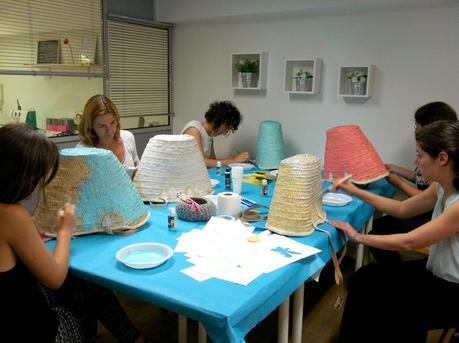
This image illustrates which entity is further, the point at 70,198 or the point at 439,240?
the point at 70,198

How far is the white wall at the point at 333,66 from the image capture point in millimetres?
2975

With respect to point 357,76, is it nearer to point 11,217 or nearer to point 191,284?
point 191,284

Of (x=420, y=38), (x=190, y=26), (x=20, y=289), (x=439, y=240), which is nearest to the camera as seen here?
(x=20, y=289)

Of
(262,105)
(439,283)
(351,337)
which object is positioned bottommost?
(351,337)

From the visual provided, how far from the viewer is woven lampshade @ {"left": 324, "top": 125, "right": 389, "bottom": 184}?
2.49 meters

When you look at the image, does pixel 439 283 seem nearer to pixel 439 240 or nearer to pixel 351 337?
pixel 439 240

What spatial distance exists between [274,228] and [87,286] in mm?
809

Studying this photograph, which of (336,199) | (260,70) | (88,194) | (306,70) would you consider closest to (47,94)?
(260,70)

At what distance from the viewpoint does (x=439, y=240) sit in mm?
1543

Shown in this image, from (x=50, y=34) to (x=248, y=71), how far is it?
1665 millimetres

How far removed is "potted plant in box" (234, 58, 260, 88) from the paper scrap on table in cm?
215

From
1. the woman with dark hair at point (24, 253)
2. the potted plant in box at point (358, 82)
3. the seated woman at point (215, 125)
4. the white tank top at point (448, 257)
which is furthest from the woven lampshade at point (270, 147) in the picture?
the woman with dark hair at point (24, 253)

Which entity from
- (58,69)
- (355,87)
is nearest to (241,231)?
(355,87)

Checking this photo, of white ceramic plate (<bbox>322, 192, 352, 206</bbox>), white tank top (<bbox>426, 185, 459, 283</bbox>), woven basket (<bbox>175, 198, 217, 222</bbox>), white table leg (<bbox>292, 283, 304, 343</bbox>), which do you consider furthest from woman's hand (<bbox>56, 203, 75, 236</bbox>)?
white tank top (<bbox>426, 185, 459, 283</bbox>)
